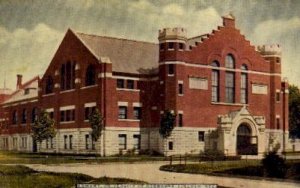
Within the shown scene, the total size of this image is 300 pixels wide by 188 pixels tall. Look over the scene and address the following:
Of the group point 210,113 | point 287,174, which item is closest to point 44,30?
point 210,113

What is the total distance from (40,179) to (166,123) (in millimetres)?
2442

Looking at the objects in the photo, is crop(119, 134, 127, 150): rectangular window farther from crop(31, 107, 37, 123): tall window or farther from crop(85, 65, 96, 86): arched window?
crop(31, 107, 37, 123): tall window

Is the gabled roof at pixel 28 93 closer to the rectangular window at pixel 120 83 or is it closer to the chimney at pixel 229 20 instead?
the rectangular window at pixel 120 83

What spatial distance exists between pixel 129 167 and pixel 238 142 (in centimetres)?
304

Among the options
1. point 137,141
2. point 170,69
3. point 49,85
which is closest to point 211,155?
point 137,141

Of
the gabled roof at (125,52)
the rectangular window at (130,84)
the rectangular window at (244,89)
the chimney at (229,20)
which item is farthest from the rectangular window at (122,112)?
the chimney at (229,20)

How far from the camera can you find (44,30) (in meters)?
10.7

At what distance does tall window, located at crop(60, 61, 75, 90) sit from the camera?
11977 mm

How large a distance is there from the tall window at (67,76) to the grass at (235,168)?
2062mm

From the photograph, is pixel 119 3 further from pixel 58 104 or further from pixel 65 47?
pixel 58 104

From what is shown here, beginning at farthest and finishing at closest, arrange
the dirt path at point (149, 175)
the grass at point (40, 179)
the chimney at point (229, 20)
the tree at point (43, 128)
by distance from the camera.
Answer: the tree at point (43, 128) < the chimney at point (229, 20) < the dirt path at point (149, 175) < the grass at point (40, 179)

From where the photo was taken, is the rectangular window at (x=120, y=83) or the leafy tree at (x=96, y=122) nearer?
the leafy tree at (x=96, y=122)

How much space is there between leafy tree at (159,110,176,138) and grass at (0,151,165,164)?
0.39 m

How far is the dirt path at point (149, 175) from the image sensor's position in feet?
34.3
